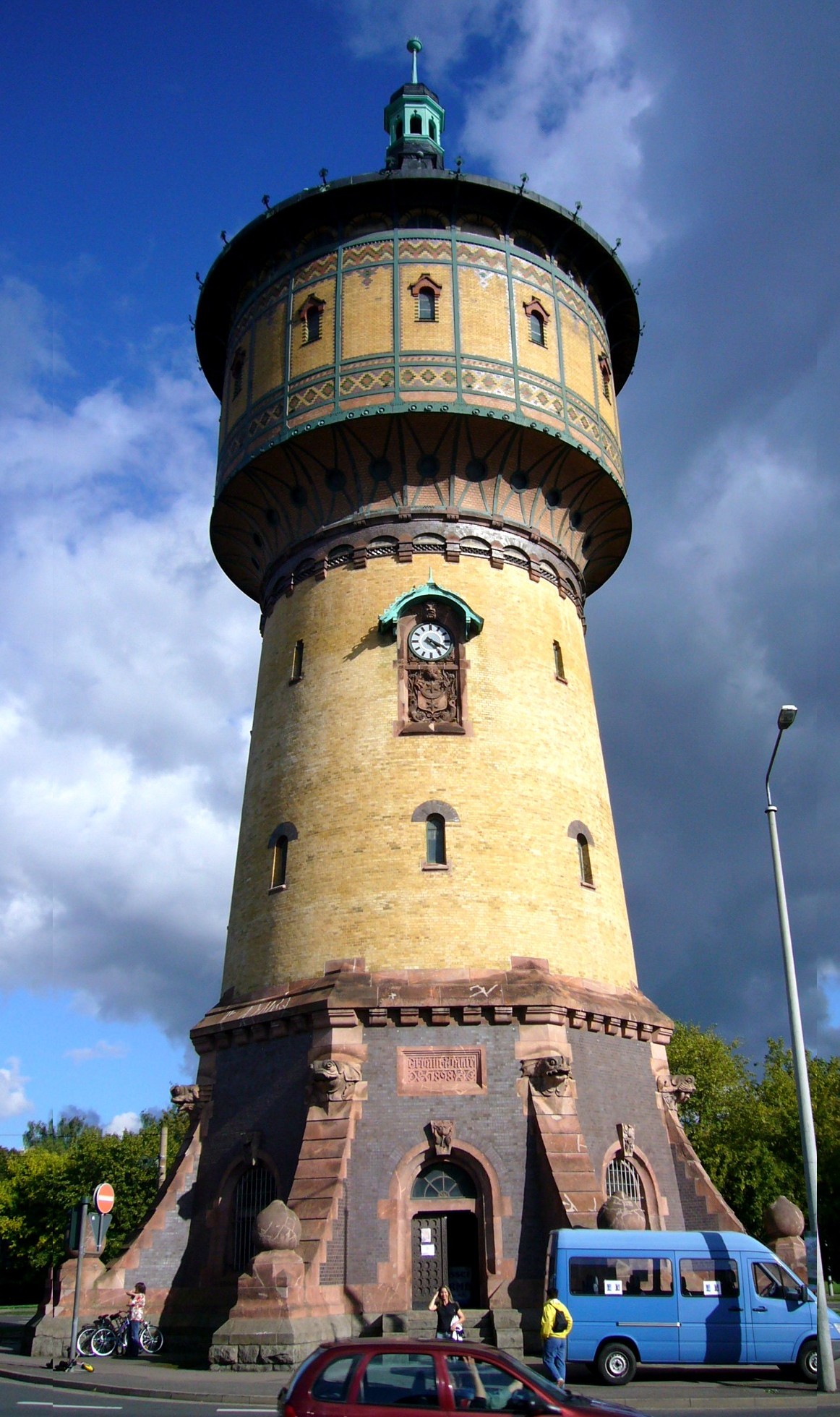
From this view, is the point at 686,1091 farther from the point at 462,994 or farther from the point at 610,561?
the point at 610,561

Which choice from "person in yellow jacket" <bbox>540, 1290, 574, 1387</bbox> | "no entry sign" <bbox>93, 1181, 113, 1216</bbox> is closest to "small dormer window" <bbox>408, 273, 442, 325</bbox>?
"no entry sign" <bbox>93, 1181, 113, 1216</bbox>

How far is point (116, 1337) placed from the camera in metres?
18.8

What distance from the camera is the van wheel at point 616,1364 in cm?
1478

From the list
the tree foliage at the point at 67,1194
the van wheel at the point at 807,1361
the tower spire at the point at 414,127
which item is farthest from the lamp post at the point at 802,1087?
the tree foliage at the point at 67,1194

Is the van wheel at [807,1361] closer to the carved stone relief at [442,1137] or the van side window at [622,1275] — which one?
the van side window at [622,1275]

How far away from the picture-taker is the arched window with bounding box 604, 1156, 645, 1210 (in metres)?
19.6

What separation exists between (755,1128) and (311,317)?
34.1 meters

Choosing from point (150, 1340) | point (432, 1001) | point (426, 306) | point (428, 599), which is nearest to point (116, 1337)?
point (150, 1340)

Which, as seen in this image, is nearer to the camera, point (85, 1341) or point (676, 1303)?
point (676, 1303)

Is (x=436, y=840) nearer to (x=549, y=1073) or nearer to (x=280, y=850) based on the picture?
(x=280, y=850)

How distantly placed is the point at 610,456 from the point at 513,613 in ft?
16.3

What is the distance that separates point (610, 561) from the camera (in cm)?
2800

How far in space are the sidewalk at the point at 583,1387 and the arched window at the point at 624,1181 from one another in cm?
351

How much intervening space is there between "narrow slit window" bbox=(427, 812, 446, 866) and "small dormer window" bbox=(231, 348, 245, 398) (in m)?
11.6
